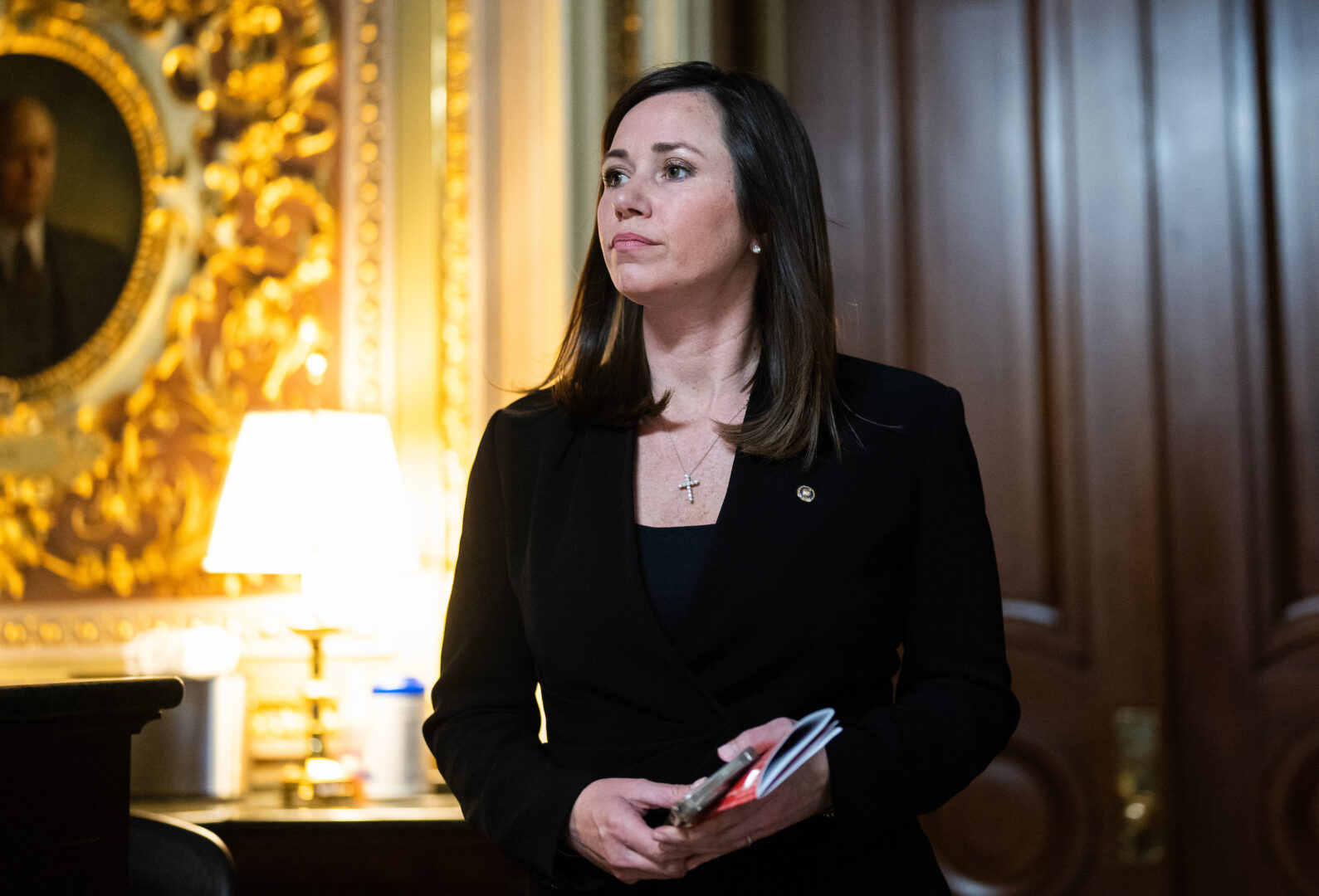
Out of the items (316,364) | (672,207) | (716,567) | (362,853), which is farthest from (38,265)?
(716,567)

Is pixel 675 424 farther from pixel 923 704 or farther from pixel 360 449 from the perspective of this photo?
pixel 360 449

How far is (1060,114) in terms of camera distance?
7.70ft

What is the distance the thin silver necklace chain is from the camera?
54.1 inches

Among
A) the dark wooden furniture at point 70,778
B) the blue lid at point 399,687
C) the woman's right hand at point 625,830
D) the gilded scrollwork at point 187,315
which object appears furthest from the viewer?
the gilded scrollwork at point 187,315

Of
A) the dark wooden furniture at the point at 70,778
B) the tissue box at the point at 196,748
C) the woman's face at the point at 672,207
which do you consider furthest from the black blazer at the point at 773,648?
the tissue box at the point at 196,748

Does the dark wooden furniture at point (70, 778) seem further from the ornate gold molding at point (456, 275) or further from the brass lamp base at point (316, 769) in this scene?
the ornate gold molding at point (456, 275)

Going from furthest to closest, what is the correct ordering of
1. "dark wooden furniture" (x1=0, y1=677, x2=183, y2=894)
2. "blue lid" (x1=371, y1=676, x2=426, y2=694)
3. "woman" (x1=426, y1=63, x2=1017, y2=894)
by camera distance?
"blue lid" (x1=371, y1=676, x2=426, y2=694)
"woman" (x1=426, y1=63, x2=1017, y2=894)
"dark wooden furniture" (x1=0, y1=677, x2=183, y2=894)

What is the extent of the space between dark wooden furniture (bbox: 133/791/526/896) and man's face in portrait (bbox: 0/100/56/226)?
1.57 metres

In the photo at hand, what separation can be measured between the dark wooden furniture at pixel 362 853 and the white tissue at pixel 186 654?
1.20ft

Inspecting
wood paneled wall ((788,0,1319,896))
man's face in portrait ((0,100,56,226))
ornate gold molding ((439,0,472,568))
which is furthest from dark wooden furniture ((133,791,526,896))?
man's face in portrait ((0,100,56,226))

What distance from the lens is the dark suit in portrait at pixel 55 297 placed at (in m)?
2.77

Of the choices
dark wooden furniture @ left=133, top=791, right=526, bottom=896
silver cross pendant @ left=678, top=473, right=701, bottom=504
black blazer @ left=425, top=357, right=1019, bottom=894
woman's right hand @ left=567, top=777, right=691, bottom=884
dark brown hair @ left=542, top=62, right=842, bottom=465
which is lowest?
dark wooden furniture @ left=133, top=791, right=526, bottom=896

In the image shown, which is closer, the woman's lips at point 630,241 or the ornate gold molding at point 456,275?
the woman's lips at point 630,241

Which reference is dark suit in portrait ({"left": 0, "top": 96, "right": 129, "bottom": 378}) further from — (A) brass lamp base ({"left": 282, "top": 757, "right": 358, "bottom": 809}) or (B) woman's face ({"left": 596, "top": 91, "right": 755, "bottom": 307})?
(B) woman's face ({"left": 596, "top": 91, "right": 755, "bottom": 307})
